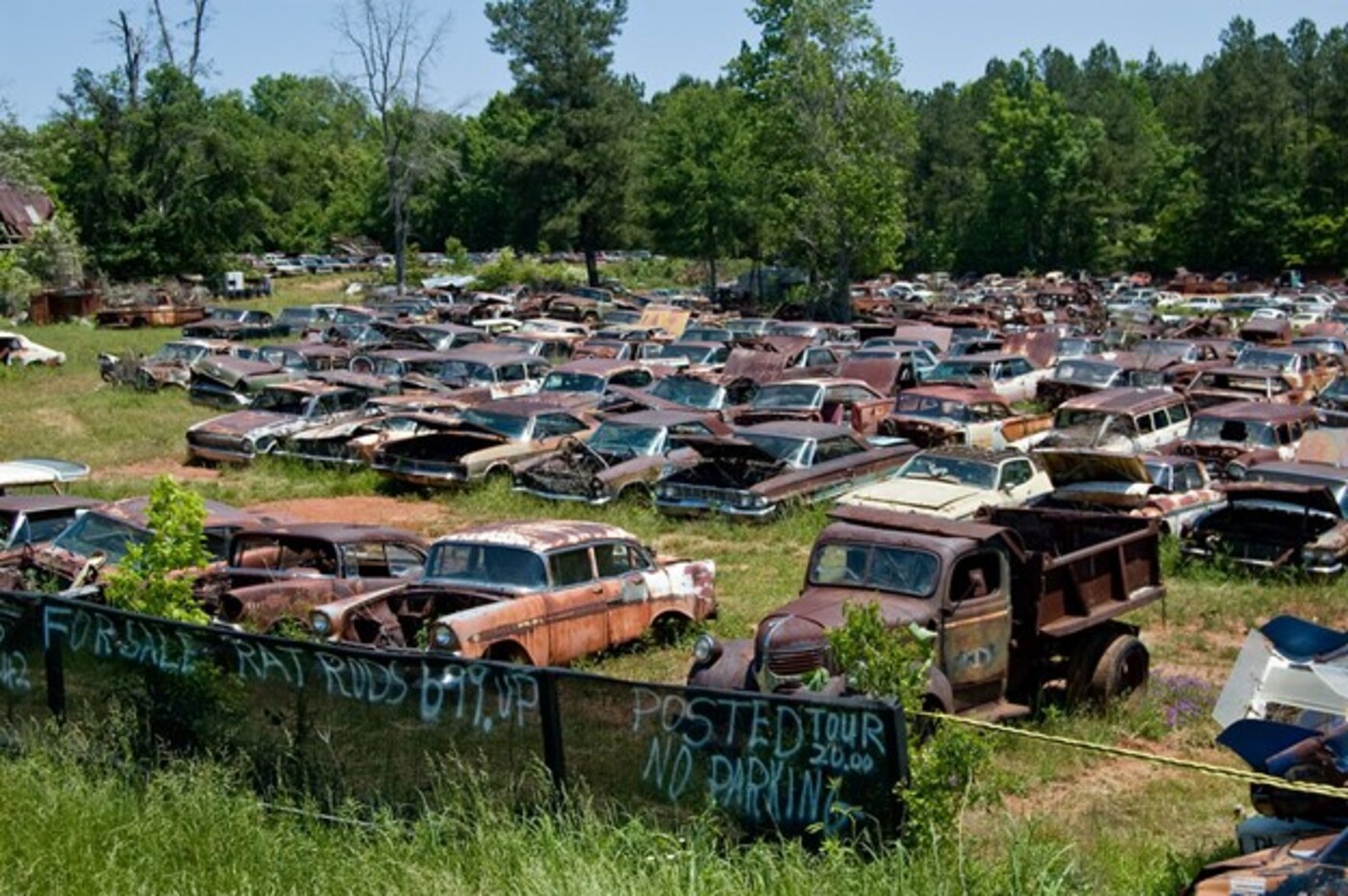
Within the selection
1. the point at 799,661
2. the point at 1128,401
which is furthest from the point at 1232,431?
the point at 799,661

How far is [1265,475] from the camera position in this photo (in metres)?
18.0

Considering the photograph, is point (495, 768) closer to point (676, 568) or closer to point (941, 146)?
point (676, 568)

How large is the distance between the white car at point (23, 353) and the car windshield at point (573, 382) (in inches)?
654

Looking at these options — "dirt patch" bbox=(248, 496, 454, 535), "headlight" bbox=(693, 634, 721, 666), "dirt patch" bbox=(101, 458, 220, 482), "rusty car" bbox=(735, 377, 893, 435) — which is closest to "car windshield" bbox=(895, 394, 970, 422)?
"rusty car" bbox=(735, 377, 893, 435)

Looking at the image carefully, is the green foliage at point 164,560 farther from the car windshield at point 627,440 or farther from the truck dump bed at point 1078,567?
the car windshield at point 627,440

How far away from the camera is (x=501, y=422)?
23.3m

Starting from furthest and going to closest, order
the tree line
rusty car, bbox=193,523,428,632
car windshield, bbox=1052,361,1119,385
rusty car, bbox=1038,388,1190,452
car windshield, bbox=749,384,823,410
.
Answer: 1. the tree line
2. car windshield, bbox=1052,361,1119,385
3. car windshield, bbox=749,384,823,410
4. rusty car, bbox=1038,388,1190,452
5. rusty car, bbox=193,523,428,632

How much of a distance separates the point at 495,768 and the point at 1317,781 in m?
4.27

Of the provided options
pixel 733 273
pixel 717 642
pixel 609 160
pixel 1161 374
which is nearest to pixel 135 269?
pixel 609 160

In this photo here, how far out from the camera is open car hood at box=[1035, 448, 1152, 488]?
1848 centimetres

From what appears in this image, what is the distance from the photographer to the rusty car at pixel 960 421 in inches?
933

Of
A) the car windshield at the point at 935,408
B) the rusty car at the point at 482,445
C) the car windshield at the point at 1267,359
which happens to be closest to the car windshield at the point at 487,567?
the rusty car at the point at 482,445

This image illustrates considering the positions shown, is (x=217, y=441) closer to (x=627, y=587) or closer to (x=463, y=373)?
(x=463, y=373)

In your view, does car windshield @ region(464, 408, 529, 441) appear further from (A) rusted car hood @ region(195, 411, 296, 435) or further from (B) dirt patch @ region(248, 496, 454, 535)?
(A) rusted car hood @ region(195, 411, 296, 435)
